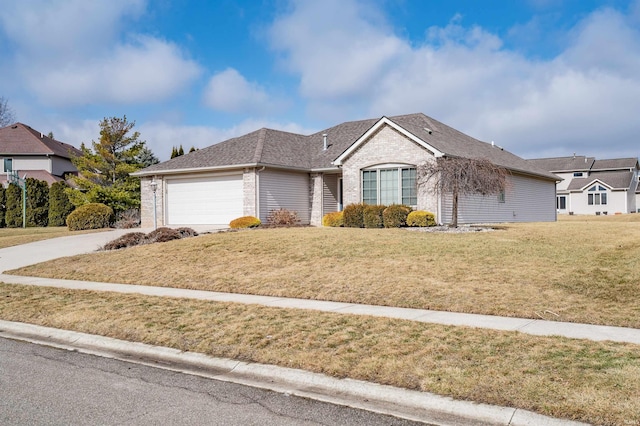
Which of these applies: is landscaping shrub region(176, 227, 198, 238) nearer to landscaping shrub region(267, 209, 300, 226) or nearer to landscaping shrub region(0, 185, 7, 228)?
landscaping shrub region(267, 209, 300, 226)

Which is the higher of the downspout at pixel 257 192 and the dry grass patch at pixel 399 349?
the downspout at pixel 257 192

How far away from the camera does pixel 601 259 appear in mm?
13039

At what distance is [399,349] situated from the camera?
7051 mm

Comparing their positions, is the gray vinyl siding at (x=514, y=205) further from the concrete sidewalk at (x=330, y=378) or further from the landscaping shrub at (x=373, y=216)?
the concrete sidewalk at (x=330, y=378)

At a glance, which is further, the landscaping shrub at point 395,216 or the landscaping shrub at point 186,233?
the landscaping shrub at point 395,216

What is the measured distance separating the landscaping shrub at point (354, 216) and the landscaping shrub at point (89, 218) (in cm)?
1376

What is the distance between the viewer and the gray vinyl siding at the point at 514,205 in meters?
25.2

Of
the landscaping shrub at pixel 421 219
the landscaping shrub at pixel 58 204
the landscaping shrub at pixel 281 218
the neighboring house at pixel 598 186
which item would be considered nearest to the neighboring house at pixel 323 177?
the landscaping shrub at pixel 281 218

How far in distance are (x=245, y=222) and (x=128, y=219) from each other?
10.2 meters

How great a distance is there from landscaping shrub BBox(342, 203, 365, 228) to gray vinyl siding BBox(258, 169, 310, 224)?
13.3ft

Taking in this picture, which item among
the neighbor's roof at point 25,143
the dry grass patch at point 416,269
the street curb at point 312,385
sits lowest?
the street curb at point 312,385

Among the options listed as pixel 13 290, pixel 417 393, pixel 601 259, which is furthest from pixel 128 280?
pixel 601 259

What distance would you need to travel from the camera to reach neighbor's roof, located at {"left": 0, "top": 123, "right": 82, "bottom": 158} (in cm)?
5094

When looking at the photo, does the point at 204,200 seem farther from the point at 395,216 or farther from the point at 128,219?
the point at 395,216
